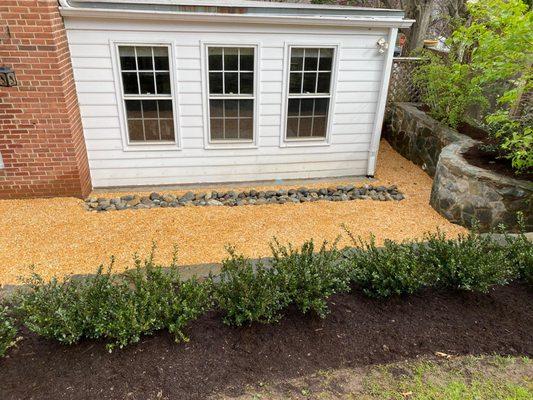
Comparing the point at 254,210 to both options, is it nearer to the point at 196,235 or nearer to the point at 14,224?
the point at 196,235

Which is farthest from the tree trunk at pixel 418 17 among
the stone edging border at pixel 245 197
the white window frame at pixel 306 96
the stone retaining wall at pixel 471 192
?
the stone edging border at pixel 245 197

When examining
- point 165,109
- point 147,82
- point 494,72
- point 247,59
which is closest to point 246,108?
point 247,59

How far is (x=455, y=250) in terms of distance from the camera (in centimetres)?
257

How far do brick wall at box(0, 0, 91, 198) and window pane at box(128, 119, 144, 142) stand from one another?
26.1 inches

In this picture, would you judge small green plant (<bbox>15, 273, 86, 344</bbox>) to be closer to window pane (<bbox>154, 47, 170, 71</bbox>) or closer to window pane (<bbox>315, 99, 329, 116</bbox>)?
window pane (<bbox>154, 47, 170, 71</bbox>)

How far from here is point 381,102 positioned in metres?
6.05

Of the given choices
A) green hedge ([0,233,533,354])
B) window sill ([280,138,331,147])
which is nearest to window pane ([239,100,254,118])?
window sill ([280,138,331,147])

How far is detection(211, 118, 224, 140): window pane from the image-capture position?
5734mm

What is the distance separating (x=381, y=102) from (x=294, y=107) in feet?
4.62

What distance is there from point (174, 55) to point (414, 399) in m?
4.84

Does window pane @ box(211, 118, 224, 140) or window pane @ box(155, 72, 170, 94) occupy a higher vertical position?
window pane @ box(155, 72, 170, 94)

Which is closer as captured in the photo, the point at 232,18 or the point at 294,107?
the point at 232,18

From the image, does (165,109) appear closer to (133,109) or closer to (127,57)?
(133,109)

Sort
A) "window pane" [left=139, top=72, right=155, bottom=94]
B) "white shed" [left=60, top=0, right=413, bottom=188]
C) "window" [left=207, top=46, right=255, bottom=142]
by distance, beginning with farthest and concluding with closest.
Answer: "window" [left=207, top=46, right=255, bottom=142] < "window pane" [left=139, top=72, right=155, bottom=94] < "white shed" [left=60, top=0, right=413, bottom=188]
